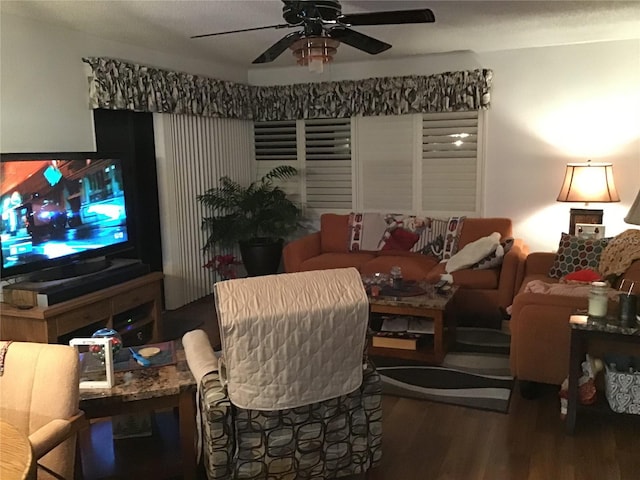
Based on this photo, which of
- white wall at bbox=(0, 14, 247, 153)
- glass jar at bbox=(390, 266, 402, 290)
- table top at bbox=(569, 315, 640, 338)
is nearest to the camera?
table top at bbox=(569, 315, 640, 338)

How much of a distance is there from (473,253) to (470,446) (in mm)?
2150

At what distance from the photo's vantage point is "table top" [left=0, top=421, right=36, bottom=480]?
1.55 m

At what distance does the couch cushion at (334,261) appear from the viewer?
5121 millimetres

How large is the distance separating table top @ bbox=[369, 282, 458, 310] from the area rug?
38 centimetres

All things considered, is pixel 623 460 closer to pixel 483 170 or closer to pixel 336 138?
pixel 483 170

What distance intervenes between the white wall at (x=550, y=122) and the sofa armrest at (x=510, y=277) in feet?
2.72

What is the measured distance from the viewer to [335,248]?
5660 millimetres

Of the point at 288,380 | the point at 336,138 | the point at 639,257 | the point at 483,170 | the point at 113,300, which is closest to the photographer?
the point at 288,380

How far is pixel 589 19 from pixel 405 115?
1934 millimetres

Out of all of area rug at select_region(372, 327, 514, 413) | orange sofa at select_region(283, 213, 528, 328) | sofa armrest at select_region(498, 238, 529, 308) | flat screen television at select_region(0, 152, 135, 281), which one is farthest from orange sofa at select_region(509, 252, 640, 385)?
flat screen television at select_region(0, 152, 135, 281)

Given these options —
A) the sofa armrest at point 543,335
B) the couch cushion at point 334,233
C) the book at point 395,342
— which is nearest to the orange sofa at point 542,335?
the sofa armrest at point 543,335

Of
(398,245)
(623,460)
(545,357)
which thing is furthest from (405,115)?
(623,460)

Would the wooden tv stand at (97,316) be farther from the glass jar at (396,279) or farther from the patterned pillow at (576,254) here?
the patterned pillow at (576,254)

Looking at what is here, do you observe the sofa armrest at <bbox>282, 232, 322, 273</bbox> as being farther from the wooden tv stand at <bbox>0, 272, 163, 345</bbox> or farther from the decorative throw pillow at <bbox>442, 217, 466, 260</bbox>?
the wooden tv stand at <bbox>0, 272, 163, 345</bbox>
